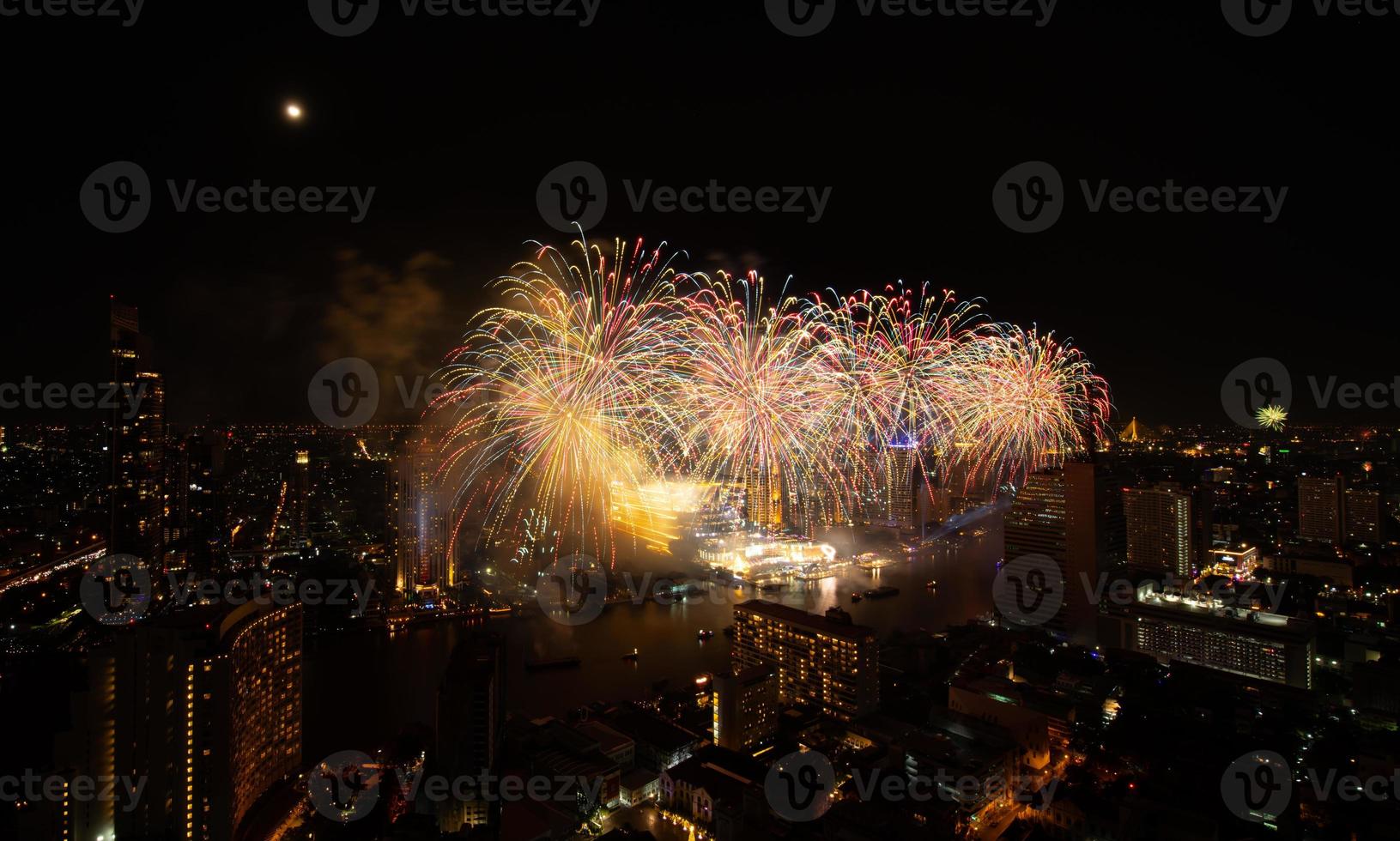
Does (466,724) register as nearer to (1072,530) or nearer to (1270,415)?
(1072,530)

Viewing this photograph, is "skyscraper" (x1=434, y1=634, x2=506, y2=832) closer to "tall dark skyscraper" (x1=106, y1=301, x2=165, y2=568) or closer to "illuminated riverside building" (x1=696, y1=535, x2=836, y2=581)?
"tall dark skyscraper" (x1=106, y1=301, x2=165, y2=568)

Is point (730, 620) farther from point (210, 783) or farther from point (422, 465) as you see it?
point (210, 783)

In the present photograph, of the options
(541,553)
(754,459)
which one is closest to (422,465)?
(541,553)

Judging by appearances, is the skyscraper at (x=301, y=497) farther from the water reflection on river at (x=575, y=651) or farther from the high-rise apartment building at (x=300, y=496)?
the water reflection on river at (x=575, y=651)

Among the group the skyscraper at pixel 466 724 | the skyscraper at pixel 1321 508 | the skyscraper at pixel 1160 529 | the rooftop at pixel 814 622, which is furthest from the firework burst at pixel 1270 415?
the skyscraper at pixel 466 724

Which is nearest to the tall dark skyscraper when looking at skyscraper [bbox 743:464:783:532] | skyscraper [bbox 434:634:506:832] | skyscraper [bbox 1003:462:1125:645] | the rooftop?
skyscraper [bbox 434:634:506:832]

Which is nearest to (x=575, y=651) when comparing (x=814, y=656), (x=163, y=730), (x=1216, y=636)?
(x=814, y=656)
